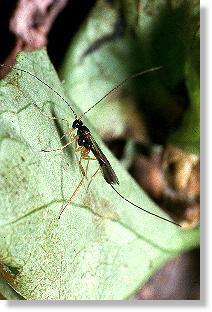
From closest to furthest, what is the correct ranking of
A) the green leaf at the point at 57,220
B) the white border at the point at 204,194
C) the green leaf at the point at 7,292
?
the green leaf at the point at 57,220 < the green leaf at the point at 7,292 < the white border at the point at 204,194

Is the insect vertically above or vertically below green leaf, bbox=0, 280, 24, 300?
above

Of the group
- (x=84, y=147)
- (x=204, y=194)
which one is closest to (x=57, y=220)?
(x=84, y=147)

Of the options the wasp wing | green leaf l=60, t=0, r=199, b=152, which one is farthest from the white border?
the wasp wing

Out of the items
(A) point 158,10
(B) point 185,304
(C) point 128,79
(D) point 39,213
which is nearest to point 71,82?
(C) point 128,79

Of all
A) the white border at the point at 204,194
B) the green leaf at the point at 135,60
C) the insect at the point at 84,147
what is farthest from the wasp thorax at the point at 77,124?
the white border at the point at 204,194

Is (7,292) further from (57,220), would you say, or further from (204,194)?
(204,194)

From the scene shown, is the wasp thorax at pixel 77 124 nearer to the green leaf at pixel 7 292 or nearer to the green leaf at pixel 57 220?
the green leaf at pixel 57 220

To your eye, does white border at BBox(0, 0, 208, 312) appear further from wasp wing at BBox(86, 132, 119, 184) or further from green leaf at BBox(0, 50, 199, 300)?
wasp wing at BBox(86, 132, 119, 184)
